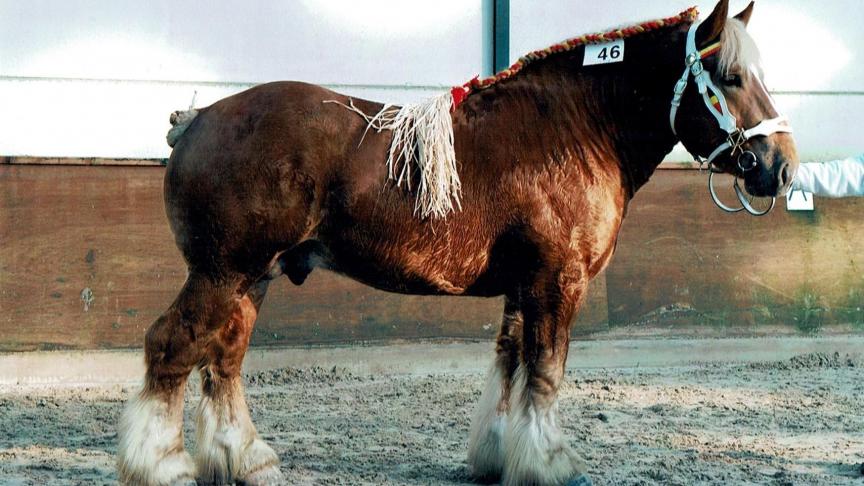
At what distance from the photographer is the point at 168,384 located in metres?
3.53

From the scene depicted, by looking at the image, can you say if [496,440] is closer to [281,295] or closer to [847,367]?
[281,295]

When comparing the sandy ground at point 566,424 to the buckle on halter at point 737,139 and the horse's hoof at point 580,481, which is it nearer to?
the horse's hoof at point 580,481

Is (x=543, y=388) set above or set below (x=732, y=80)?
below

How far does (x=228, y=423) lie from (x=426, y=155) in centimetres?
135

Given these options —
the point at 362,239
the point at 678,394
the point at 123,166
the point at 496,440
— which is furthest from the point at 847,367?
the point at 123,166

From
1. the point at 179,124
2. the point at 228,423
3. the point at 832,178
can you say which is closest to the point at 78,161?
the point at 179,124

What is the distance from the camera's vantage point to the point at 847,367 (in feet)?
22.2

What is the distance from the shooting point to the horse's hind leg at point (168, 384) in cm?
348

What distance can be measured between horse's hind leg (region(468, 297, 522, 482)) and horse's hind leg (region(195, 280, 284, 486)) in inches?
33.0

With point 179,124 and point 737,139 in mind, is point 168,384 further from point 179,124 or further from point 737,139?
point 737,139

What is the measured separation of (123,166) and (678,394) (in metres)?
3.88

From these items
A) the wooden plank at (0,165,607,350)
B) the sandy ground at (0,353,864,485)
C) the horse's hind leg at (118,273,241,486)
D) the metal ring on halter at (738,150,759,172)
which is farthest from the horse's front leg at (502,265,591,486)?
the wooden plank at (0,165,607,350)

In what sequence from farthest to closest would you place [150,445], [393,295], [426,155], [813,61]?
1. [813,61]
2. [393,295]
3. [426,155]
4. [150,445]

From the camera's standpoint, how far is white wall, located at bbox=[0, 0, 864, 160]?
615 cm
